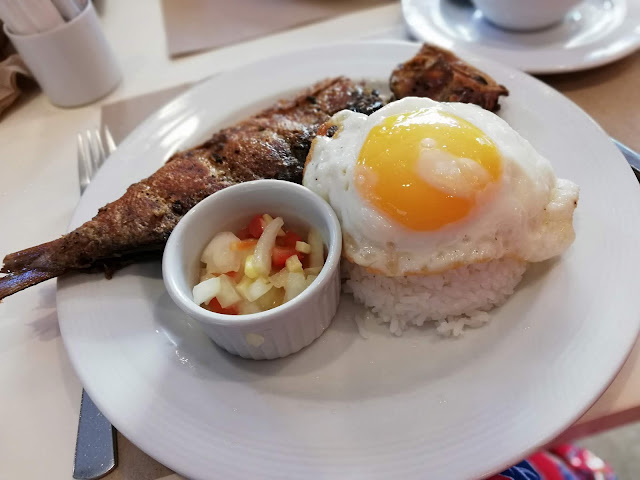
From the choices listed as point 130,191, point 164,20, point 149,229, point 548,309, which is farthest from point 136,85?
point 548,309

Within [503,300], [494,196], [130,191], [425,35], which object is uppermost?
[130,191]

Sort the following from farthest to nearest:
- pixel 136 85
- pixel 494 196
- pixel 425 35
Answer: pixel 136 85, pixel 425 35, pixel 494 196

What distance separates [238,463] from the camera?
1.16 m

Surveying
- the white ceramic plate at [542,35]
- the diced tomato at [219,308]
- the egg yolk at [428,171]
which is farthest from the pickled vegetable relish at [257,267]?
the white ceramic plate at [542,35]

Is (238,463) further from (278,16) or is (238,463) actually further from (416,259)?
(278,16)

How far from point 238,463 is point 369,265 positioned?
59 cm

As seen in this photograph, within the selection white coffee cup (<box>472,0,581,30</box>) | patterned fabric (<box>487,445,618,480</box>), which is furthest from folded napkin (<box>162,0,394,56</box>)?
patterned fabric (<box>487,445,618,480</box>)

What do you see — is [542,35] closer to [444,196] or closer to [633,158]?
[633,158]

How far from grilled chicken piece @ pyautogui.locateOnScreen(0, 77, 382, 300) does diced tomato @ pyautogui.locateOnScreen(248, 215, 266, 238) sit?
0.64 feet

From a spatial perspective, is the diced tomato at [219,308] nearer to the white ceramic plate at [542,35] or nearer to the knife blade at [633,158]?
the knife blade at [633,158]

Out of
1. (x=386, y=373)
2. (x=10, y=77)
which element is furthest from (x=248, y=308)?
Result: (x=10, y=77)

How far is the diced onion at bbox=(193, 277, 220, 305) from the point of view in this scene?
137 centimetres

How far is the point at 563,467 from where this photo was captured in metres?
1.71

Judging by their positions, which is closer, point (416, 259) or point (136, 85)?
point (416, 259)
